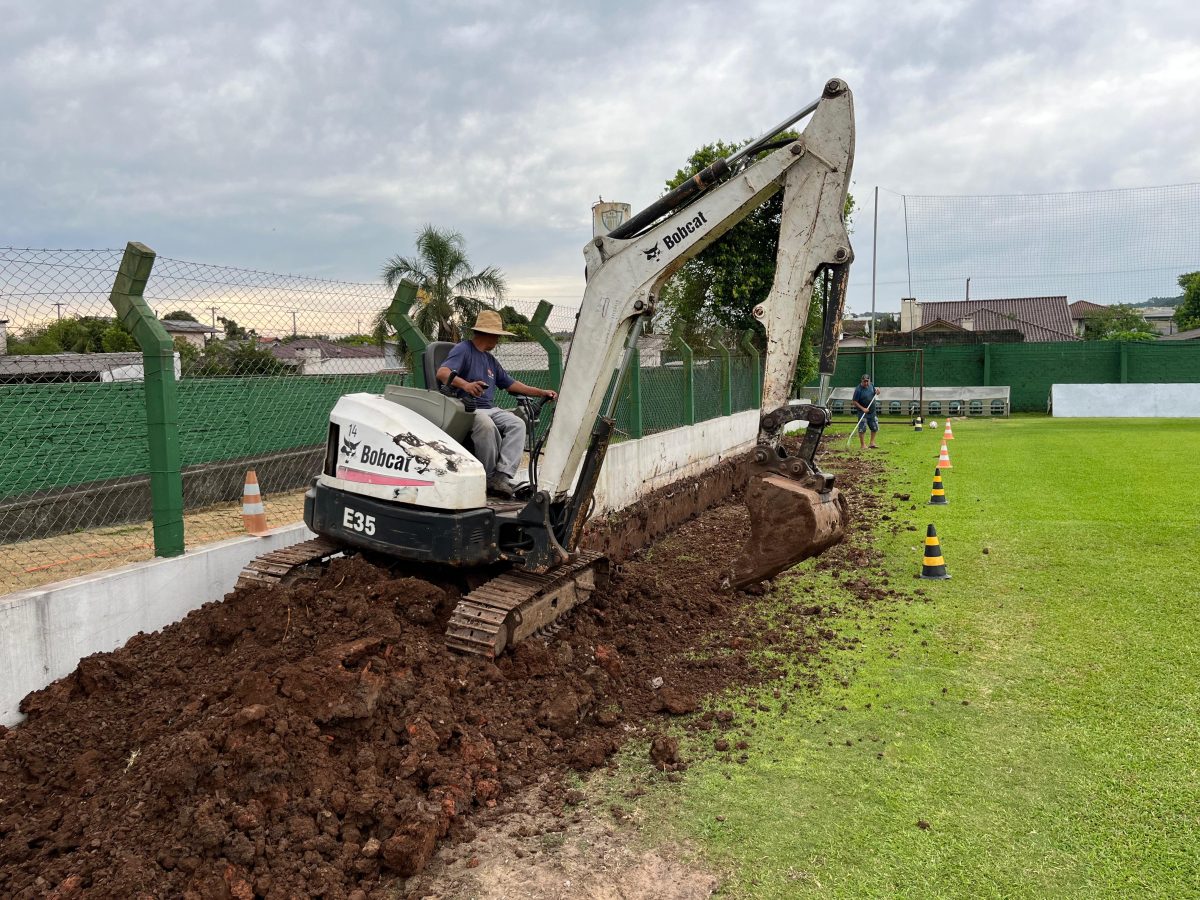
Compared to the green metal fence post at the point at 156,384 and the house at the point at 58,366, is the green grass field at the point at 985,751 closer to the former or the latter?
the green metal fence post at the point at 156,384

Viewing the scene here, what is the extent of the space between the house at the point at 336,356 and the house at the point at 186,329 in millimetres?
700

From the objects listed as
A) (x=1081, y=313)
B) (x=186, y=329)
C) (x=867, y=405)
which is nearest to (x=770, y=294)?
(x=186, y=329)

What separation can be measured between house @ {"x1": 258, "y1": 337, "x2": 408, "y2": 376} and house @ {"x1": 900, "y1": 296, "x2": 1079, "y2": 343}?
4448 centimetres

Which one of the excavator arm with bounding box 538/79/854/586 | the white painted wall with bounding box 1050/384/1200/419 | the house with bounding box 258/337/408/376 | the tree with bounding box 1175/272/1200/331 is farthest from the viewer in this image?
the tree with bounding box 1175/272/1200/331

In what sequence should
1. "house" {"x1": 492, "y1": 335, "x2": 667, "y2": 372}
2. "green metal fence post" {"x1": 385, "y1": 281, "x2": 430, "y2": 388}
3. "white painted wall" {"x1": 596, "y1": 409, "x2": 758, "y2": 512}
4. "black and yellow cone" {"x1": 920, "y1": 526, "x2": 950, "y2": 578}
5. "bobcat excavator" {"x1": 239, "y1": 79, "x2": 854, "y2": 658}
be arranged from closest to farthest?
"bobcat excavator" {"x1": 239, "y1": 79, "x2": 854, "y2": 658}
"green metal fence post" {"x1": 385, "y1": 281, "x2": 430, "y2": 388}
"black and yellow cone" {"x1": 920, "y1": 526, "x2": 950, "y2": 578}
"house" {"x1": 492, "y1": 335, "x2": 667, "y2": 372}
"white painted wall" {"x1": 596, "y1": 409, "x2": 758, "y2": 512}

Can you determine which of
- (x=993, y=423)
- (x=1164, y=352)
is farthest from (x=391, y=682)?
(x=1164, y=352)

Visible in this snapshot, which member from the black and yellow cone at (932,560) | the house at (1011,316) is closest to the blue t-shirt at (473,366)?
the black and yellow cone at (932,560)

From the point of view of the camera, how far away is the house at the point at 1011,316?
48875 millimetres

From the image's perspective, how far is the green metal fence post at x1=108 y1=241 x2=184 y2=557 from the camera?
498 cm

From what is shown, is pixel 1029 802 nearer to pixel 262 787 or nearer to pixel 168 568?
pixel 262 787

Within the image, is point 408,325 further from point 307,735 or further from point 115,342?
point 307,735

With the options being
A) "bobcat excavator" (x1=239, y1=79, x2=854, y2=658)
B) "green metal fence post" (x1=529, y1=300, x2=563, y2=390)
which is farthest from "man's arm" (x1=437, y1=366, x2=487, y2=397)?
"green metal fence post" (x1=529, y1=300, x2=563, y2=390)

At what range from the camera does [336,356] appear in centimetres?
771

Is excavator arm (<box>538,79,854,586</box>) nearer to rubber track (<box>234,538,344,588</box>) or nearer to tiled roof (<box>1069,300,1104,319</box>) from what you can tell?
rubber track (<box>234,538,344,588</box>)
